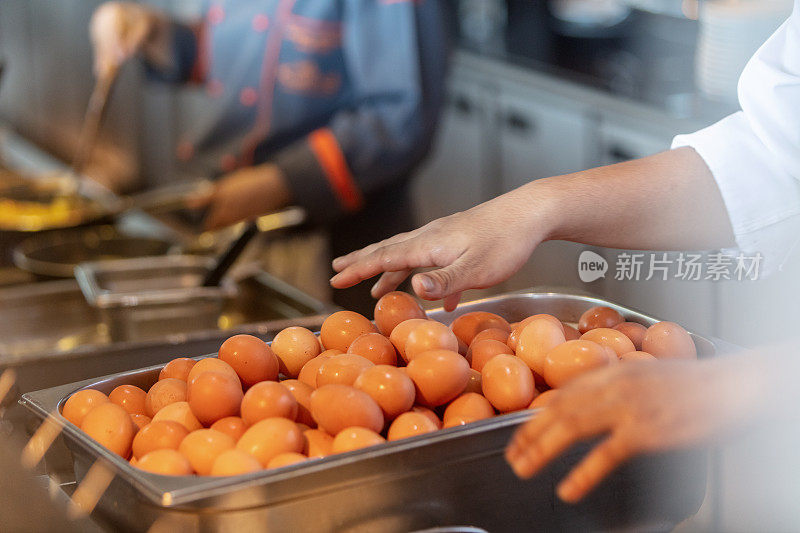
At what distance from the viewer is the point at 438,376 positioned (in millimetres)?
824

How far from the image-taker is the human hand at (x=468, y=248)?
1.00 m

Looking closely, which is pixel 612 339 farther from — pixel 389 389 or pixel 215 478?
pixel 215 478

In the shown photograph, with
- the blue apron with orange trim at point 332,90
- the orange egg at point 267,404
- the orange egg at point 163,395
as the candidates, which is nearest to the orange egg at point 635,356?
the orange egg at point 267,404

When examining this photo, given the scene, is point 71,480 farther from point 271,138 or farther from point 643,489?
point 271,138

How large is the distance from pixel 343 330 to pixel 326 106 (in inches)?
55.8

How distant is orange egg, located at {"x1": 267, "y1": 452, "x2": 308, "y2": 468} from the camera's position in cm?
73

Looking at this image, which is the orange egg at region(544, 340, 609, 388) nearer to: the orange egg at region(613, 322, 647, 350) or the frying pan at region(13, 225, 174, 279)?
the orange egg at region(613, 322, 647, 350)

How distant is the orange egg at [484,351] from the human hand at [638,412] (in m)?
0.26

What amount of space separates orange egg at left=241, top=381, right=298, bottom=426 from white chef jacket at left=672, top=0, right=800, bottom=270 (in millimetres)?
581

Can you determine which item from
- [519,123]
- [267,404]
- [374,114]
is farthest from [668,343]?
[519,123]

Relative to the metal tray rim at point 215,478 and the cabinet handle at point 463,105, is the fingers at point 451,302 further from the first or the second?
the cabinet handle at point 463,105

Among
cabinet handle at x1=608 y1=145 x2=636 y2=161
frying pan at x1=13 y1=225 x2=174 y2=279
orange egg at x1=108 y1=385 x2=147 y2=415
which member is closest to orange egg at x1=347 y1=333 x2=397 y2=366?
orange egg at x1=108 y1=385 x2=147 y2=415

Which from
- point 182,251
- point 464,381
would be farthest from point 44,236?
point 464,381

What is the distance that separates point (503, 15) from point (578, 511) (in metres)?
2.72
